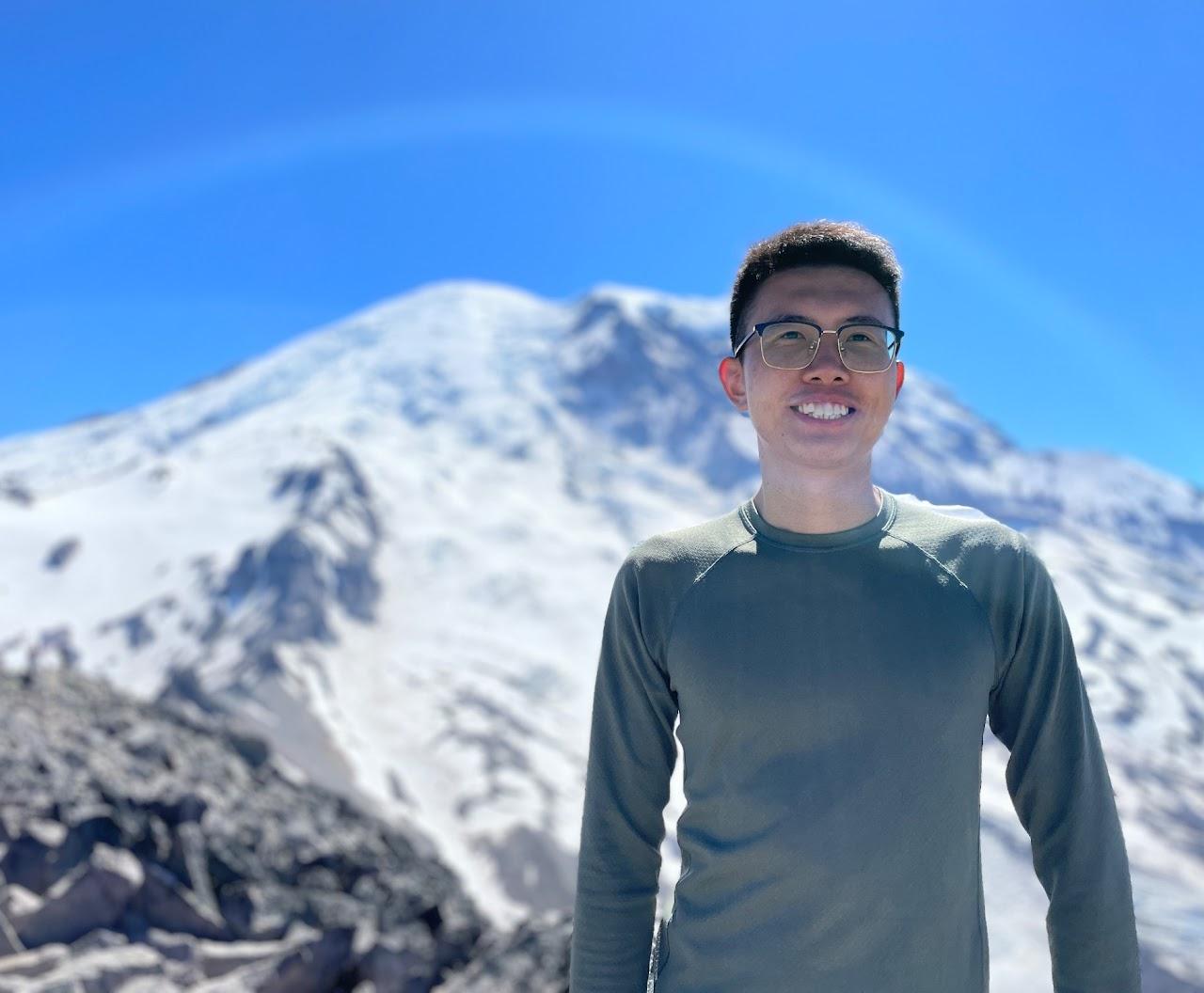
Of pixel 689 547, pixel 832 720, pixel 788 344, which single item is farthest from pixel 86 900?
pixel 788 344

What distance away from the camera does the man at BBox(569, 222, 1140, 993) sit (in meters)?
1.99

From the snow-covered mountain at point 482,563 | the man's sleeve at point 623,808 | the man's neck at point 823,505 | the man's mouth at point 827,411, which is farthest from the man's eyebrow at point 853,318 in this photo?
the snow-covered mountain at point 482,563

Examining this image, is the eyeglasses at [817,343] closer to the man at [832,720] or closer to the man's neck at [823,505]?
the man at [832,720]

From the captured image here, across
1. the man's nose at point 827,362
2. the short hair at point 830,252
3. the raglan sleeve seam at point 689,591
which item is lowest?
the raglan sleeve seam at point 689,591

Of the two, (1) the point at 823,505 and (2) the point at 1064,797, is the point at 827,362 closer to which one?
(1) the point at 823,505

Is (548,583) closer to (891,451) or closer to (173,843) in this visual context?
(891,451)

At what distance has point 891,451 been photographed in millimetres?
91312

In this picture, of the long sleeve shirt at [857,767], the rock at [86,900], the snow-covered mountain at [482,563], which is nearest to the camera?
the long sleeve shirt at [857,767]

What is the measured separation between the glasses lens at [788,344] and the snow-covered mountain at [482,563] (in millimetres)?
13653

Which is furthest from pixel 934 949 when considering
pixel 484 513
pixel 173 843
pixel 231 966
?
pixel 484 513

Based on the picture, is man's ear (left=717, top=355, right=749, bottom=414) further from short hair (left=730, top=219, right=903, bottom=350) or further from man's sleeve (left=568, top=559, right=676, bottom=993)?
man's sleeve (left=568, top=559, right=676, bottom=993)

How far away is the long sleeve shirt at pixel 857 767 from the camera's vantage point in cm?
199

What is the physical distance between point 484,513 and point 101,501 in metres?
21.1

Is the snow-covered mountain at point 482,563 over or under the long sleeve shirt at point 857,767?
over
